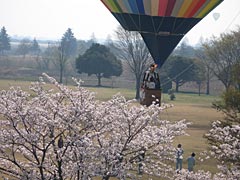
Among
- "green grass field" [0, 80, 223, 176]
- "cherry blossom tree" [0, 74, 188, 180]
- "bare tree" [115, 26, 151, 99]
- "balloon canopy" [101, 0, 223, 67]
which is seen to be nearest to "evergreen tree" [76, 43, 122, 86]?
"bare tree" [115, 26, 151, 99]

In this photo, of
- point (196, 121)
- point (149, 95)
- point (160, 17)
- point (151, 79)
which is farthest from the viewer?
point (196, 121)

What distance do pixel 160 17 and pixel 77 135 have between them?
6153mm

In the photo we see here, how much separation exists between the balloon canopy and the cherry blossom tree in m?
4.33

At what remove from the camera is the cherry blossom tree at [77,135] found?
1194 cm

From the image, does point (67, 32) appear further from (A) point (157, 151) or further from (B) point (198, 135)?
(A) point (157, 151)

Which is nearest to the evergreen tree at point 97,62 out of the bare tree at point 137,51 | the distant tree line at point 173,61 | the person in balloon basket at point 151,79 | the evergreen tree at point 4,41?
the distant tree line at point 173,61

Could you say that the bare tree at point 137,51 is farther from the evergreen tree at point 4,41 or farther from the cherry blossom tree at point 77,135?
the evergreen tree at point 4,41

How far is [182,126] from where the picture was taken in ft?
43.9

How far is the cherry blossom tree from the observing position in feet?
39.2

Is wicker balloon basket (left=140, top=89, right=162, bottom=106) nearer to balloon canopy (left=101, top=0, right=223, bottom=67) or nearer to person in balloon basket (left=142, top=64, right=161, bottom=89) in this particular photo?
person in balloon basket (left=142, top=64, right=161, bottom=89)

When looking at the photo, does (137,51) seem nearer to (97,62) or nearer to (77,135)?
(97,62)

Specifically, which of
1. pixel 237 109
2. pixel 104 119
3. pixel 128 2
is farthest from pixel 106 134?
pixel 237 109

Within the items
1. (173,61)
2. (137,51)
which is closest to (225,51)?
(137,51)

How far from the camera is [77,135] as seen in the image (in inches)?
468
